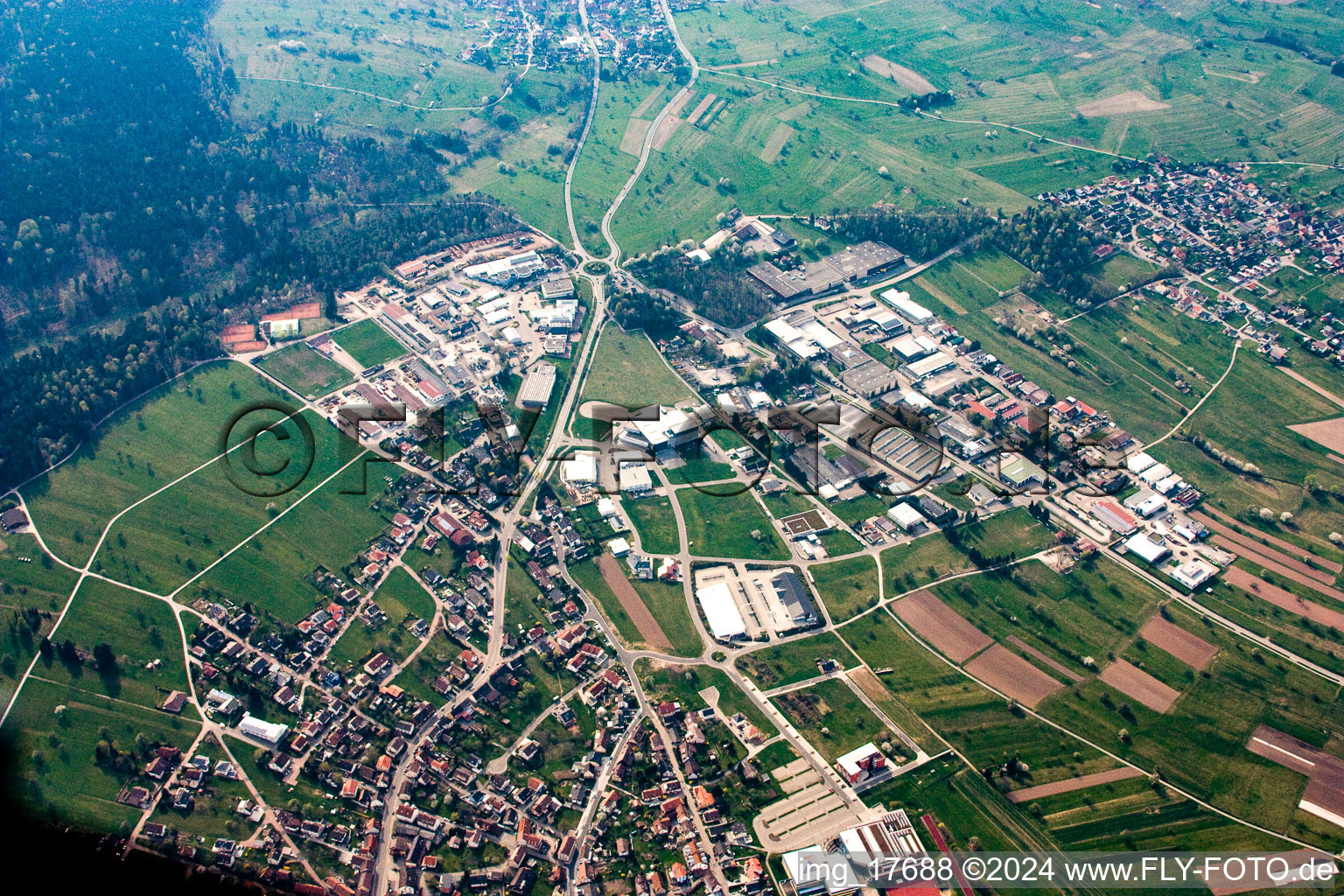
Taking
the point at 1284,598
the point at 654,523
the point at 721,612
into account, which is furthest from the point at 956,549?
the point at 1284,598

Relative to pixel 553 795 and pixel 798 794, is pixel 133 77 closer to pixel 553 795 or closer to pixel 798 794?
pixel 553 795

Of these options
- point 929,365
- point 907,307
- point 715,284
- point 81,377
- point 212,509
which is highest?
point 715,284

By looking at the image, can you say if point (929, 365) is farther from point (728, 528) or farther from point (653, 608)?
point (653, 608)

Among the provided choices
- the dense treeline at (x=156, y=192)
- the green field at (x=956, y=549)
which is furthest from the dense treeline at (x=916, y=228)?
the dense treeline at (x=156, y=192)

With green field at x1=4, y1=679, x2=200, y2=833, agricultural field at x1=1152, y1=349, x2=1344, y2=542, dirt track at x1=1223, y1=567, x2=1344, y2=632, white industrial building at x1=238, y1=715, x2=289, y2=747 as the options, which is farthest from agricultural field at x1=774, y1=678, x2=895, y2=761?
agricultural field at x1=1152, y1=349, x2=1344, y2=542

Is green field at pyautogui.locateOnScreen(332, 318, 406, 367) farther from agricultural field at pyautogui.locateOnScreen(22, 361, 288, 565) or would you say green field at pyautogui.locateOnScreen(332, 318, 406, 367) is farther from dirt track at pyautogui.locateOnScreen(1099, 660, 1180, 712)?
dirt track at pyautogui.locateOnScreen(1099, 660, 1180, 712)

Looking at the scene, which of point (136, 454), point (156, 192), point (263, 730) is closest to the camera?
point (263, 730)

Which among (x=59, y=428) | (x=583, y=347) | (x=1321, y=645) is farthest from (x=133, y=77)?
(x=1321, y=645)
